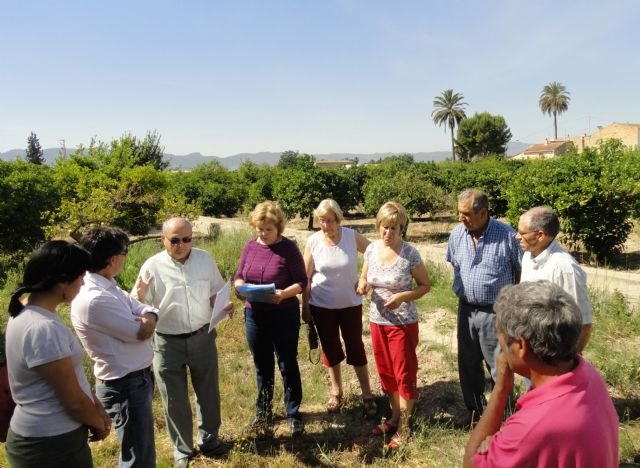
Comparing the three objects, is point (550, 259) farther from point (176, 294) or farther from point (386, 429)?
point (176, 294)

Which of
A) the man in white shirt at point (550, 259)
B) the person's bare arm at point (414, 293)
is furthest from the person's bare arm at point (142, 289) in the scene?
the man in white shirt at point (550, 259)

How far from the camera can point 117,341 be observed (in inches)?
95.4

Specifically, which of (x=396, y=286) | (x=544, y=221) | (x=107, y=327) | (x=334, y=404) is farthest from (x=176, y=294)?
(x=544, y=221)

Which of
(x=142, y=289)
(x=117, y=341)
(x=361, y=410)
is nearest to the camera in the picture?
(x=117, y=341)

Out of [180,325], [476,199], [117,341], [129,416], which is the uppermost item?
[476,199]

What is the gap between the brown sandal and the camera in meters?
3.81

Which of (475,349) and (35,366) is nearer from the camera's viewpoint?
(35,366)

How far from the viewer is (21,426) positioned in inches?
73.8

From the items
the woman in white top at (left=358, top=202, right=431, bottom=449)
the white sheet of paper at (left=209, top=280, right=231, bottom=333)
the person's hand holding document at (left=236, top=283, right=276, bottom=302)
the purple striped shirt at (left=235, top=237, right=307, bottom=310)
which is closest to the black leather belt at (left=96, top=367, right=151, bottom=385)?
the white sheet of paper at (left=209, top=280, right=231, bottom=333)

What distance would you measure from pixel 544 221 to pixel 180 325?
8.13 ft

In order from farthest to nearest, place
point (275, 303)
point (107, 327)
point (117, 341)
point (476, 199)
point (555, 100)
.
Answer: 1. point (555, 100)
2. point (275, 303)
3. point (476, 199)
4. point (117, 341)
5. point (107, 327)

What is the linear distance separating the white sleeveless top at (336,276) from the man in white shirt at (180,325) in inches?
32.3

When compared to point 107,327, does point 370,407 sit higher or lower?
lower

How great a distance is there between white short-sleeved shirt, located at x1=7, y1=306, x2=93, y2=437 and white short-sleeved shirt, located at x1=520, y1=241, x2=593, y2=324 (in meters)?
2.64
